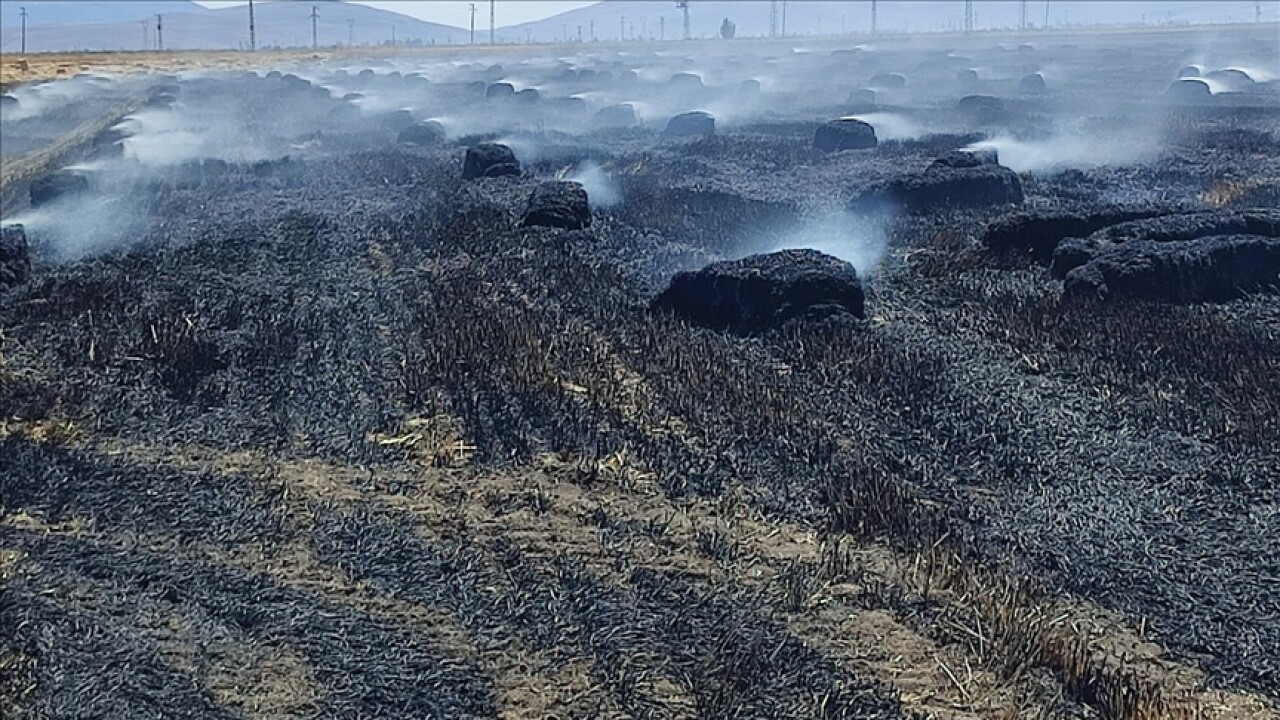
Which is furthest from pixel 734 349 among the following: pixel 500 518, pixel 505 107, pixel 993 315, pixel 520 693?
pixel 505 107

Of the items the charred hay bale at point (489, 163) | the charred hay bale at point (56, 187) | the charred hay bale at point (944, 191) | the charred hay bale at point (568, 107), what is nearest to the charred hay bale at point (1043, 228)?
the charred hay bale at point (944, 191)

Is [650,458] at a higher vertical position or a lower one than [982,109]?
lower

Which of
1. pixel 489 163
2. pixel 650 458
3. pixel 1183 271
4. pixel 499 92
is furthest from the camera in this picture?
pixel 499 92

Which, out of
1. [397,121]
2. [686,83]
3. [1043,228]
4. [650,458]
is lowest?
[650,458]

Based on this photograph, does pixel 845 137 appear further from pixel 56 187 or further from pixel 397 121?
pixel 397 121

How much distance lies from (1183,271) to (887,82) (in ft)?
152

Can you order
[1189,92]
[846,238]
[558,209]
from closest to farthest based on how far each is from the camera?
1. [846,238]
2. [558,209]
3. [1189,92]

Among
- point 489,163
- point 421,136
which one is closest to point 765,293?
point 489,163

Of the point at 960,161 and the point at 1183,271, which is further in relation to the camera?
the point at 960,161

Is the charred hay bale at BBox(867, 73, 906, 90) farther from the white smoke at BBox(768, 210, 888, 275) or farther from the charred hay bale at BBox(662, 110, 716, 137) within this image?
the white smoke at BBox(768, 210, 888, 275)

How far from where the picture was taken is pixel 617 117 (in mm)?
43812

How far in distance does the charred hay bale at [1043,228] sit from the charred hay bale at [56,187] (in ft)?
60.3

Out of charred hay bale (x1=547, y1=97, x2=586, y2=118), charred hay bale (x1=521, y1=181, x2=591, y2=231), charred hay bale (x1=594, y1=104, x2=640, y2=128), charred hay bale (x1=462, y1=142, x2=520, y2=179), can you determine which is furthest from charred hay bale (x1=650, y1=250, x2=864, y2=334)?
charred hay bale (x1=547, y1=97, x2=586, y2=118)

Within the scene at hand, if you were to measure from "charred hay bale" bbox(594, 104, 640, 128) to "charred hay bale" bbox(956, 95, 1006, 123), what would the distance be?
11.1 metres
